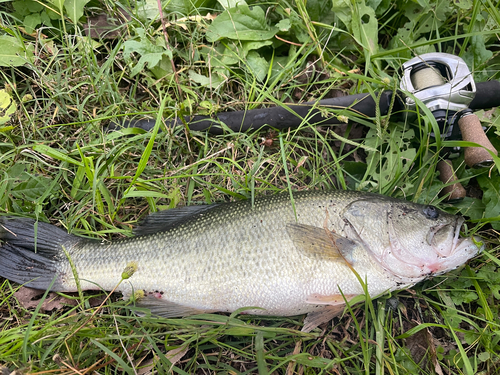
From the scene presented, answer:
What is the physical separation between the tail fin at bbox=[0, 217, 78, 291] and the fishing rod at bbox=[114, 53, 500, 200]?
1030 millimetres

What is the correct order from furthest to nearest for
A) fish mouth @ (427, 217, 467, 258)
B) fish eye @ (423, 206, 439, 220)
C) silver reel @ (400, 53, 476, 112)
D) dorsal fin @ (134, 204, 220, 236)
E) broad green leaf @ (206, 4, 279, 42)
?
1. broad green leaf @ (206, 4, 279, 42)
2. dorsal fin @ (134, 204, 220, 236)
3. silver reel @ (400, 53, 476, 112)
4. fish eye @ (423, 206, 439, 220)
5. fish mouth @ (427, 217, 467, 258)

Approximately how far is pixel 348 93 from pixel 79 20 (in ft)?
8.61

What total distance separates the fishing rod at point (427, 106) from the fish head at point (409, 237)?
20.3 inches

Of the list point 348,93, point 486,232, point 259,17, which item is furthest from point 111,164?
point 486,232

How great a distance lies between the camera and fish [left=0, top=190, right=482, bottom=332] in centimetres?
214

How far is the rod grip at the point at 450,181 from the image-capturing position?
8.39 feet

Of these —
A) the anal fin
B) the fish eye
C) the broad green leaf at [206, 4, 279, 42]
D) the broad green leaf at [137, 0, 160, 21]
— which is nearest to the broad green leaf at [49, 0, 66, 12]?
the broad green leaf at [137, 0, 160, 21]

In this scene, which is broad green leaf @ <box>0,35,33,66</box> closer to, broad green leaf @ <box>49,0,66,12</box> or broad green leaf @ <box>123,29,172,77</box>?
broad green leaf @ <box>49,0,66,12</box>

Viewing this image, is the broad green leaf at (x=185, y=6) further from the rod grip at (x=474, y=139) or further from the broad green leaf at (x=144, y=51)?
the rod grip at (x=474, y=139)

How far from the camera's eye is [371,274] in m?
2.16

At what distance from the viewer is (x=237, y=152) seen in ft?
9.39

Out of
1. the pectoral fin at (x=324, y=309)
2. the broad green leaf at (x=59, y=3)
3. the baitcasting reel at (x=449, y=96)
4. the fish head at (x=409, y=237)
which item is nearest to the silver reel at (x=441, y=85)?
the baitcasting reel at (x=449, y=96)

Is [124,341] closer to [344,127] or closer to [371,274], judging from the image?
[371,274]

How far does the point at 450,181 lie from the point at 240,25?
2.23 meters
